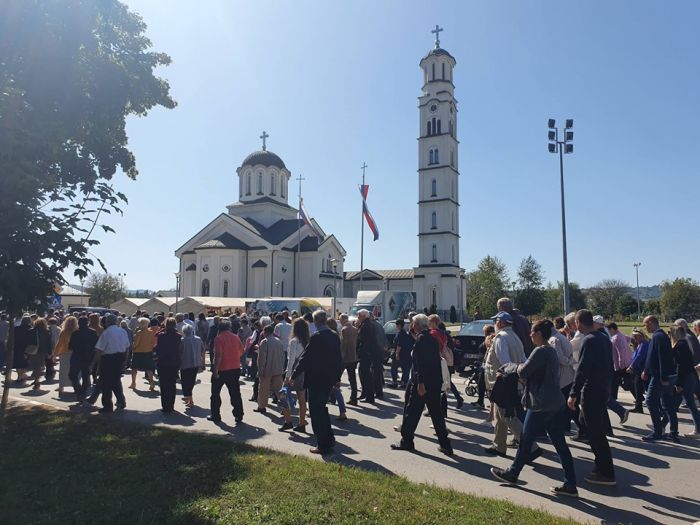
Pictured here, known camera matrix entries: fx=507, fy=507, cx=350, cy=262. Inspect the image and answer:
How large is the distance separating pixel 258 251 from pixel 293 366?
46.0 meters

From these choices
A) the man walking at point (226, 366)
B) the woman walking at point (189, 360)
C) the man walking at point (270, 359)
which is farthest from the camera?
the woman walking at point (189, 360)

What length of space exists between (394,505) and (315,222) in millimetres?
62207

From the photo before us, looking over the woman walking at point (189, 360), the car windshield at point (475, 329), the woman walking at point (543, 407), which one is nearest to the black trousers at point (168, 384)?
the woman walking at point (189, 360)

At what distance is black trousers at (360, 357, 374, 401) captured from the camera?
11094 millimetres

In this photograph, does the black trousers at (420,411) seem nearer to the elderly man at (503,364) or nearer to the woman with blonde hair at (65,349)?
the elderly man at (503,364)

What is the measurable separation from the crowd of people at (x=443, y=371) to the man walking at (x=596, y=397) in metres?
0.01

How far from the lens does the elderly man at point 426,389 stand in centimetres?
710

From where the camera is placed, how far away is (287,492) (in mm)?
5270

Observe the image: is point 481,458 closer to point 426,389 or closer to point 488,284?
point 426,389

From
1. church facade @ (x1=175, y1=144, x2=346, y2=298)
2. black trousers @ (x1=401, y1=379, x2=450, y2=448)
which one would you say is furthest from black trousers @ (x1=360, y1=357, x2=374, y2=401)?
church facade @ (x1=175, y1=144, x2=346, y2=298)

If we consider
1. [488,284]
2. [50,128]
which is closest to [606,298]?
[488,284]

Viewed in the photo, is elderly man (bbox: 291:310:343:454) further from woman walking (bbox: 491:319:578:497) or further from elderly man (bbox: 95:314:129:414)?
elderly man (bbox: 95:314:129:414)

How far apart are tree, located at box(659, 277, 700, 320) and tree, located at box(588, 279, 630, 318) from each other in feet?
53.0

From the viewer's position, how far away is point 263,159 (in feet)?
204
